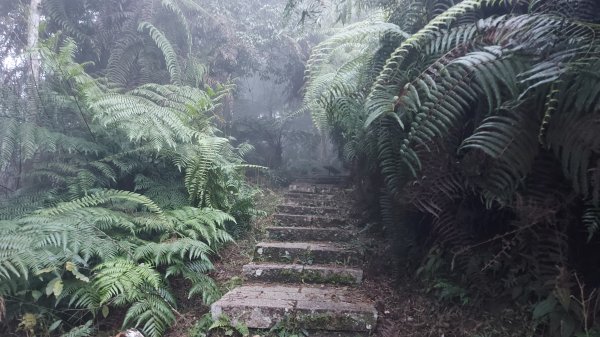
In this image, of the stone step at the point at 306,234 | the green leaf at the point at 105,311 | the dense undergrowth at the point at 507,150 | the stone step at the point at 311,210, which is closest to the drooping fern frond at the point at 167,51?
the stone step at the point at 311,210

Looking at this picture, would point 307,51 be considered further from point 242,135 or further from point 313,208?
point 313,208

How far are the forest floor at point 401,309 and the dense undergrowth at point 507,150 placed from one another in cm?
8

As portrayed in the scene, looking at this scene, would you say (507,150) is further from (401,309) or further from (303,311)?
(303,311)

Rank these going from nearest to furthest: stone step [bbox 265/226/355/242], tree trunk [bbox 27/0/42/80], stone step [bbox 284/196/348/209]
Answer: stone step [bbox 265/226/355/242]
tree trunk [bbox 27/0/42/80]
stone step [bbox 284/196/348/209]

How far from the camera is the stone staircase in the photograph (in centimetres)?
271

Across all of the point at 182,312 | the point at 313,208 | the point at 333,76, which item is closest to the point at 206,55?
the point at 313,208

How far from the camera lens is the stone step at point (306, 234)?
4.15m

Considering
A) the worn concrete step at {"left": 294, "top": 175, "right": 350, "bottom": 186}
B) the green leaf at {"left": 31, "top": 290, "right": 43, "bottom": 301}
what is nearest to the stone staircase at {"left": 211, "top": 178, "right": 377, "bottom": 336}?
the green leaf at {"left": 31, "top": 290, "right": 43, "bottom": 301}

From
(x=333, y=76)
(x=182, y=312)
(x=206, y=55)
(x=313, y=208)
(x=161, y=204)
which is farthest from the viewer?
(x=206, y=55)

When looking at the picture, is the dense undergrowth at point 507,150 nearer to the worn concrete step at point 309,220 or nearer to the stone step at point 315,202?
the worn concrete step at point 309,220

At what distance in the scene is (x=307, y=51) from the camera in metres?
8.77

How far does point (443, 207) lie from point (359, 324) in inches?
40.5

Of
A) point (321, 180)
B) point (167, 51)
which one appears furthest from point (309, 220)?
point (167, 51)

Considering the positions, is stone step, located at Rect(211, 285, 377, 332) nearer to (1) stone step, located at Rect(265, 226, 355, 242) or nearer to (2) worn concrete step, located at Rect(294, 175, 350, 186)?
(1) stone step, located at Rect(265, 226, 355, 242)
